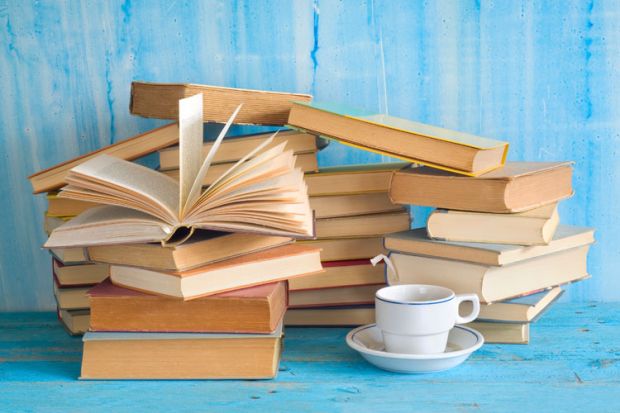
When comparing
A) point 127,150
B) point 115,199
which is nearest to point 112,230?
point 115,199

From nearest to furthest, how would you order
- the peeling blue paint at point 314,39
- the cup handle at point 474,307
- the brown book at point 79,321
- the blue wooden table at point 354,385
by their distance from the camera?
the blue wooden table at point 354,385 → the cup handle at point 474,307 → the brown book at point 79,321 → the peeling blue paint at point 314,39

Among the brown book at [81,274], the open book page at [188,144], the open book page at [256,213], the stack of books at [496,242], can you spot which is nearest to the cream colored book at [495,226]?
the stack of books at [496,242]

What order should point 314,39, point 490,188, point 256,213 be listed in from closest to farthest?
point 256,213, point 490,188, point 314,39

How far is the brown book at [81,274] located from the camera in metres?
1.27

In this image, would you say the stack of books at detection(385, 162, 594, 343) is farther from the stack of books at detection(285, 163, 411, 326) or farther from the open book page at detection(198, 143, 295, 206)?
the open book page at detection(198, 143, 295, 206)

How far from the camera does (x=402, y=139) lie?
1118 millimetres

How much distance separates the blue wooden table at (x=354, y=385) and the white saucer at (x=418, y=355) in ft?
0.04

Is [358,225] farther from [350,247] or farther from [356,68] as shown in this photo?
[356,68]

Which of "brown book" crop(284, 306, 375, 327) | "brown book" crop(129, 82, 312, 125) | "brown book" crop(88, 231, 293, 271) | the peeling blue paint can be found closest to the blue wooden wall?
the peeling blue paint

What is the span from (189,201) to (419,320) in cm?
34

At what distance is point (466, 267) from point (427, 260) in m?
0.07

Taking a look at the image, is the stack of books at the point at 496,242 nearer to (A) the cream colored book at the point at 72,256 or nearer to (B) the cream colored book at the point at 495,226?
(B) the cream colored book at the point at 495,226

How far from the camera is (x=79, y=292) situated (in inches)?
50.3

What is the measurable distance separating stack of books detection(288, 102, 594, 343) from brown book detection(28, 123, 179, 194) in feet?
0.66
